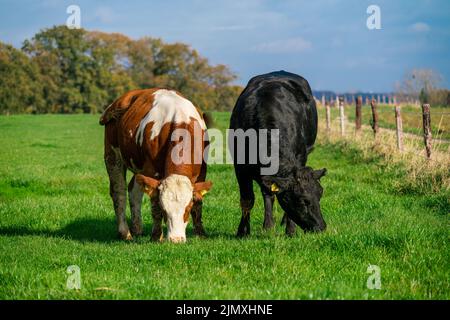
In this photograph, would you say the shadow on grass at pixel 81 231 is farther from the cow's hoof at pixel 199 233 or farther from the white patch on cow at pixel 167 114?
the white patch on cow at pixel 167 114

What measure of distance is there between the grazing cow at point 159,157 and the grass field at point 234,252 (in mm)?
423

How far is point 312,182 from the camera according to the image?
8703mm

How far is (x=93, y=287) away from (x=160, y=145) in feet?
10.8

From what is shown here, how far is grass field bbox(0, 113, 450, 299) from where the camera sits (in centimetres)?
599

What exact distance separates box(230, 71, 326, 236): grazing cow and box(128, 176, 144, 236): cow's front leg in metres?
1.73

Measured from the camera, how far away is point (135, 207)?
10336 mm

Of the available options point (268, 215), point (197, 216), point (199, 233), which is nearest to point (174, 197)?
point (197, 216)

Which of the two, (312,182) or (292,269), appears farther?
(312,182)

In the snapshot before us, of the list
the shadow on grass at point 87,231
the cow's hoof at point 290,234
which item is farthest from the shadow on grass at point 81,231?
the cow's hoof at point 290,234

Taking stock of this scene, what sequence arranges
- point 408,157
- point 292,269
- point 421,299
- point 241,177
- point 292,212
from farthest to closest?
point 408,157
point 241,177
point 292,212
point 292,269
point 421,299

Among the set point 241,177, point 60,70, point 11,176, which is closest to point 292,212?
point 241,177

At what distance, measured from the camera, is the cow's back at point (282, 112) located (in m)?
9.30

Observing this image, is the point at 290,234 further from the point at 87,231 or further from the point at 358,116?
the point at 358,116

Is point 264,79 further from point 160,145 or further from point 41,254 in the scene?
point 41,254
